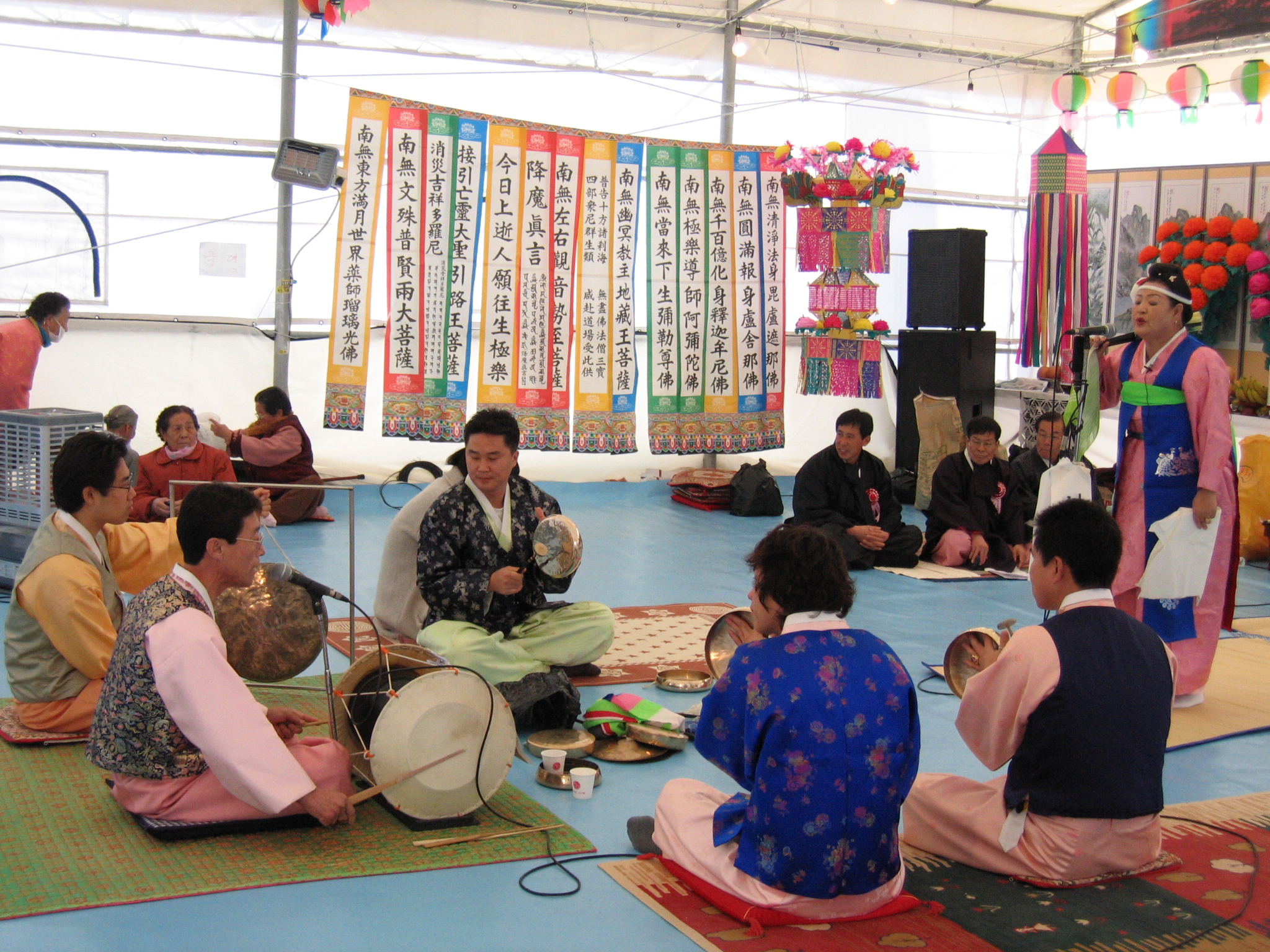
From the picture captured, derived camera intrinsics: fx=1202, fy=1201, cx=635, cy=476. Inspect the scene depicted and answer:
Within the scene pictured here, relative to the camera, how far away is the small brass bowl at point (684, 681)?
3990mm

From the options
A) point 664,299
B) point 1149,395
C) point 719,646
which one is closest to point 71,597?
point 719,646

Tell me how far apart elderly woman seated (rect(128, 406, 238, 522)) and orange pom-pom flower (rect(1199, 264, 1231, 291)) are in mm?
6637

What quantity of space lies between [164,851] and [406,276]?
14.2 ft

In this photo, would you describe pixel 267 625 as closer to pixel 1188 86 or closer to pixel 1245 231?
pixel 1245 231

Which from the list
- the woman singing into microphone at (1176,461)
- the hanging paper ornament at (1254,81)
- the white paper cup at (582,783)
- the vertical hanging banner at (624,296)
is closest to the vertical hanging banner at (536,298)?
the vertical hanging banner at (624,296)

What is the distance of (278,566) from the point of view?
9.35 feet

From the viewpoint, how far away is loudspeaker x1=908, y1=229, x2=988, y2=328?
855cm

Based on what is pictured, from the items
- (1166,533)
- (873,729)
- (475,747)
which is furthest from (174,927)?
(1166,533)

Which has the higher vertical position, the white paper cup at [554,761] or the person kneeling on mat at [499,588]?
the person kneeling on mat at [499,588]

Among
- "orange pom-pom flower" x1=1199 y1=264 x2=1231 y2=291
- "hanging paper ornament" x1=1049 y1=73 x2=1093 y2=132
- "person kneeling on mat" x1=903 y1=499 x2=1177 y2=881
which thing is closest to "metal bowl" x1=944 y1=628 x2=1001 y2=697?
"person kneeling on mat" x1=903 y1=499 x2=1177 y2=881

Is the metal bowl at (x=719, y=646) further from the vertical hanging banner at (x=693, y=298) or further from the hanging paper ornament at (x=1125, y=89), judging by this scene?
the hanging paper ornament at (x=1125, y=89)

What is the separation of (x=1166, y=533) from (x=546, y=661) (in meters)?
2.07

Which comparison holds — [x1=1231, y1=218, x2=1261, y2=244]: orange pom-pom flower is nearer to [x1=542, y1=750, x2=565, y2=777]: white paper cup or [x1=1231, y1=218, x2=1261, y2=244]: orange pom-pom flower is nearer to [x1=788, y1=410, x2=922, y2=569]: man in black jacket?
[x1=788, y1=410, x2=922, y2=569]: man in black jacket

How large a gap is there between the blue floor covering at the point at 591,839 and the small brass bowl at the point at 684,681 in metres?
0.03
